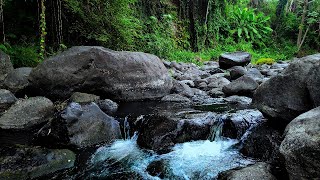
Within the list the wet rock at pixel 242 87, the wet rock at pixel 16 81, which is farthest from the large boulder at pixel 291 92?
the wet rock at pixel 16 81

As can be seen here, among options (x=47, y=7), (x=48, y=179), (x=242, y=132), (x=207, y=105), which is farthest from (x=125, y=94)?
(x=47, y=7)

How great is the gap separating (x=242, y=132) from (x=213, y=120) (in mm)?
491

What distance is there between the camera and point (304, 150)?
2.29m

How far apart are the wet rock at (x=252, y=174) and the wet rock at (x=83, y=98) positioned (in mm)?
3653

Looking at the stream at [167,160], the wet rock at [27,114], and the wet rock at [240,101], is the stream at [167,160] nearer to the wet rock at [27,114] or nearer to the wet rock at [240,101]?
the wet rock at [27,114]

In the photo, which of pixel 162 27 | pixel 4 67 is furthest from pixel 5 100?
pixel 162 27

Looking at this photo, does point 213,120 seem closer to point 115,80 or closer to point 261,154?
point 261,154

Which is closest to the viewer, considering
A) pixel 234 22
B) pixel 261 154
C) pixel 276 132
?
pixel 261 154

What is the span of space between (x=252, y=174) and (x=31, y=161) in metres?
2.54

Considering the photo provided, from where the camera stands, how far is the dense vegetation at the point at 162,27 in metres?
8.98

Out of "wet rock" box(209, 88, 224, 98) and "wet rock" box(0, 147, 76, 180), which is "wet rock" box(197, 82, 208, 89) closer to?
"wet rock" box(209, 88, 224, 98)

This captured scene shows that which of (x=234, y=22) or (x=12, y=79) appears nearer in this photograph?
(x=12, y=79)

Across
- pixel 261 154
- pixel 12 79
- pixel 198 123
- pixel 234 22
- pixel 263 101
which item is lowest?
pixel 261 154

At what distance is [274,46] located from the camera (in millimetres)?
21203
